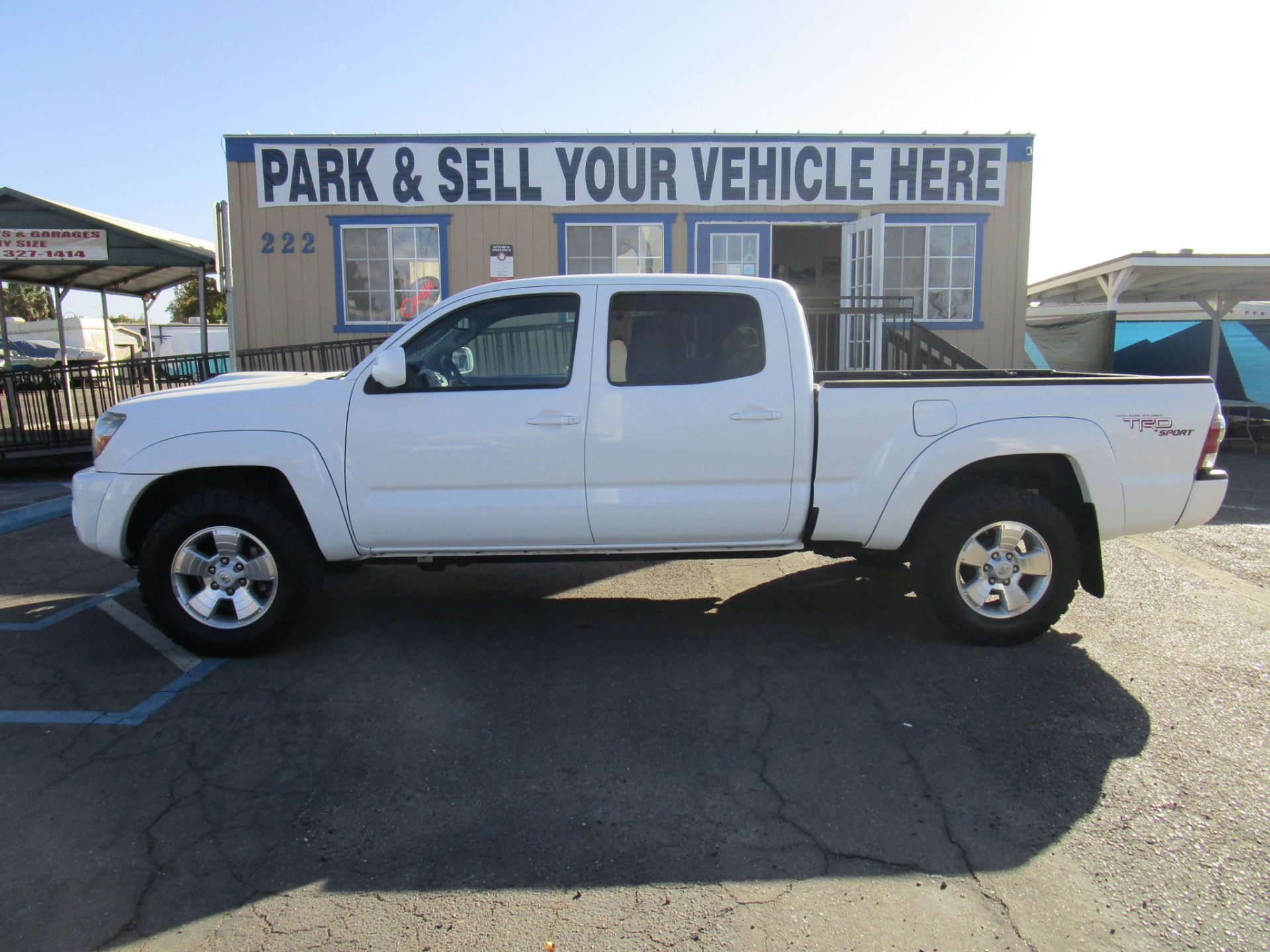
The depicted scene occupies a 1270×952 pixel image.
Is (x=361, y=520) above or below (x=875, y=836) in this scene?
above

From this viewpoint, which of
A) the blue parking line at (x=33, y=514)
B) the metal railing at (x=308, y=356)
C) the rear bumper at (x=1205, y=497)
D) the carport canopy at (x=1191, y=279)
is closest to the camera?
the rear bumper at (x=1205, y=497)

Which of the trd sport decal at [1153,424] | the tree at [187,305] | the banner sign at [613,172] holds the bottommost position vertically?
the trd sport decal at [1153,424]

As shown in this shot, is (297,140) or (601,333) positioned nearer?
(601,333)

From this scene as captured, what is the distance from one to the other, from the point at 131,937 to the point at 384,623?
283 centimetres

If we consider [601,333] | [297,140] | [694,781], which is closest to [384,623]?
[601,333]

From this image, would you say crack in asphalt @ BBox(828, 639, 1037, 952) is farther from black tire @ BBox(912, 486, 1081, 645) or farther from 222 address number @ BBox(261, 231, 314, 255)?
222 address number @ BBox(261, 231, 314, 255)

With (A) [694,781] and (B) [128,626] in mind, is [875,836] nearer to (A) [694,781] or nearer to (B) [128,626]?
(A) [694,781]

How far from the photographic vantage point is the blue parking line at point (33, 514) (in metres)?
8.32

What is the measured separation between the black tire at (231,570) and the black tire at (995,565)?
330 centimetres

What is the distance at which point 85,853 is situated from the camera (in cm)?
301

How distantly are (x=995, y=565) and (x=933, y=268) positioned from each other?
9445 millimetres

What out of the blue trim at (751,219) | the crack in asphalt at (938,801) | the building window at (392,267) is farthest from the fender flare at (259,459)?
the blue trim at (751,219)

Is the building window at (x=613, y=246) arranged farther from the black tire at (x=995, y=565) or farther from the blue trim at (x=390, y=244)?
the black tire at (x=995, y=565)

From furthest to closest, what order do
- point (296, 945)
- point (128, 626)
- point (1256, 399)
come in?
point (1256, 399) < point (128, 626) < point (296, 945)
